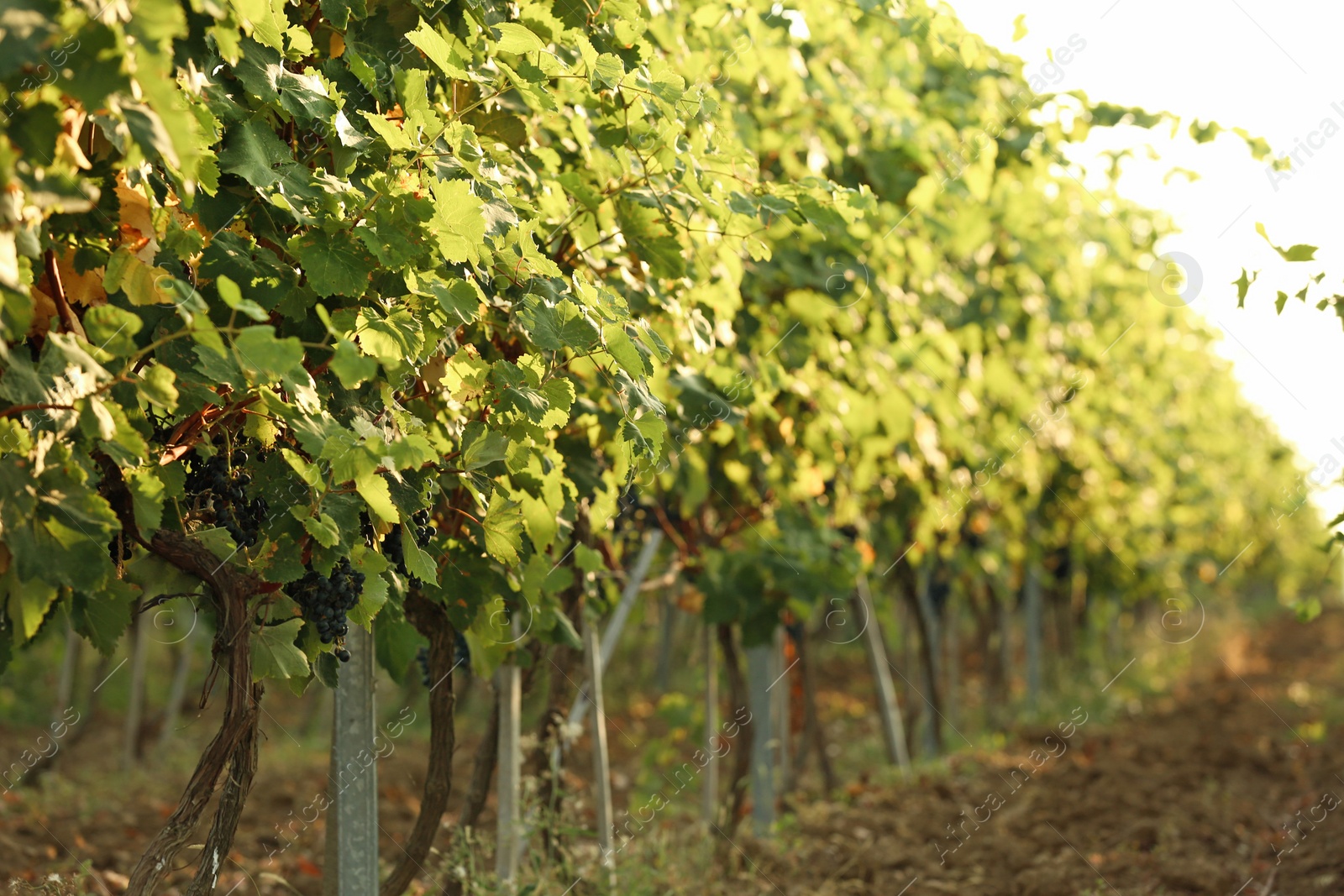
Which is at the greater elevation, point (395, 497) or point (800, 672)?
point (395, 497)

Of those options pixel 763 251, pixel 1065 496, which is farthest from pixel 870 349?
pixel 1065 496

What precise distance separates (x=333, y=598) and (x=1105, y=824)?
5351 mm

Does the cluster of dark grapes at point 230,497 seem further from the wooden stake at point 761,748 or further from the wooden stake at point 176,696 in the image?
the wooden stake at point 176,696

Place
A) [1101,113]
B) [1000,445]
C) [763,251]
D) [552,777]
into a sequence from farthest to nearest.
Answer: [1000,445]
[1101,113]
[552,777]
[763,251]

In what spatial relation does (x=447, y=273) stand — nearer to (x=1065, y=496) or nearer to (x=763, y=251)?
(x=763, y=251)

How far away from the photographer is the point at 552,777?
4312 mm

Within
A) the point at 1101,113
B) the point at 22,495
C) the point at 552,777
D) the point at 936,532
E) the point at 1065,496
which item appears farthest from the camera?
the point at 1065,496

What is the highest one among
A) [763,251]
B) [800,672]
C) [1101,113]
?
[1101,113]

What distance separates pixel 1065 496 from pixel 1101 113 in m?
7.08

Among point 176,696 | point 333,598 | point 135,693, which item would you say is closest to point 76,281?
point 333,598

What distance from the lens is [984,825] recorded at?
258 inches

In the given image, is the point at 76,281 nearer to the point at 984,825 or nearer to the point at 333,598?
the point at 333,598

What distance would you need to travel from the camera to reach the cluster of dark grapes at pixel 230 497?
248cm

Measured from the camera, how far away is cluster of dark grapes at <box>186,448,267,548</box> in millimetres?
2482
